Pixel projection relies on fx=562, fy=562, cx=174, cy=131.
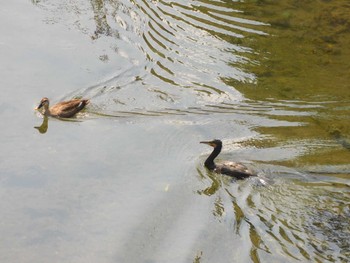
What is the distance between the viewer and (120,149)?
11406 mm

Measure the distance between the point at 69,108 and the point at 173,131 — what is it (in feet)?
7.75

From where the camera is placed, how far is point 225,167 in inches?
433

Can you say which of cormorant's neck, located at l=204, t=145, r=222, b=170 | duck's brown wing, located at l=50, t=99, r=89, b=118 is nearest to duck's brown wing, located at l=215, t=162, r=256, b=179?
cormorant's neck, located at l=204, t=145, r=222, b=170

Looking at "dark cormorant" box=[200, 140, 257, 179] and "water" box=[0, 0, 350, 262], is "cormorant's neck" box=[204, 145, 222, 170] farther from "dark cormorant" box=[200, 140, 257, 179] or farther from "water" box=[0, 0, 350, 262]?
"water" box=[0, 0, 350, 262]

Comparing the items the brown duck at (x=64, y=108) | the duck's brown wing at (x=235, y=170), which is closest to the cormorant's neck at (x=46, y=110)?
the brown duck at (x=64, y=108)

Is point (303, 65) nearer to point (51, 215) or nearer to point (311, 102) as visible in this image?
point (311, 102)

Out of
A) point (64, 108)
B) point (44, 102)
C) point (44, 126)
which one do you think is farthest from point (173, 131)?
point (44, 102)

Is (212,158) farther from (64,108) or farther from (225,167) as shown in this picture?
(64,108)

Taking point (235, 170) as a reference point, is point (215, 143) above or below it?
above

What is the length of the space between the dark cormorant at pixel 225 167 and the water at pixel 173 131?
0.50 feet

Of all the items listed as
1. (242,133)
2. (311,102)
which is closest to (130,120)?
(242,133)

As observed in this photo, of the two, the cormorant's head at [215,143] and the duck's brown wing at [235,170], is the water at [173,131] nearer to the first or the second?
the duck's brown wing at [235,170]

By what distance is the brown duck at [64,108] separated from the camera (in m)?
12.4

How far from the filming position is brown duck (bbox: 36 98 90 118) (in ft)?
40.6
